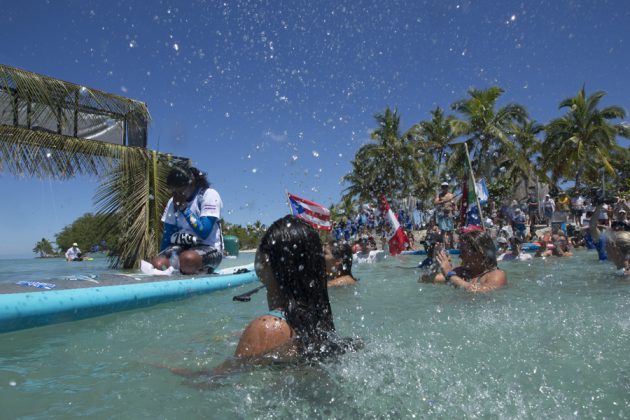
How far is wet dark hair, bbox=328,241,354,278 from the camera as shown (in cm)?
617

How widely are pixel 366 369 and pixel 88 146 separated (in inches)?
351

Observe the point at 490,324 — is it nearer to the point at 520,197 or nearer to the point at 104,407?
the point at 104,407

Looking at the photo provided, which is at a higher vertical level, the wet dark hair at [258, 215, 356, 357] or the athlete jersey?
the athlete jersey

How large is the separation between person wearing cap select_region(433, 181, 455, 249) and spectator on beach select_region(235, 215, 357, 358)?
39.3 feet

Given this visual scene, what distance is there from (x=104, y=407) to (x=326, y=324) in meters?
1.09

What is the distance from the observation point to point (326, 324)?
7.25 feet

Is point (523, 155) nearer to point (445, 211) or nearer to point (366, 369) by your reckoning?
point (445, 211)

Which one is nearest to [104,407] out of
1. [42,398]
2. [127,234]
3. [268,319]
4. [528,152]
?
[42,398]

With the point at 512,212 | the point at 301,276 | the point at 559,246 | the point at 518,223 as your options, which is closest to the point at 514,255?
the point at 559,246

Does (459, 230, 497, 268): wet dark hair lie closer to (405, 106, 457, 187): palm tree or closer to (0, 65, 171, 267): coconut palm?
(0, 65, 171, 267): coconut palm

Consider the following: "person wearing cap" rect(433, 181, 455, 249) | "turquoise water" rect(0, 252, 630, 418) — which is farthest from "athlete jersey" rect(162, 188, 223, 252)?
"person wearing cap" rect(433, 181, 455, 249)

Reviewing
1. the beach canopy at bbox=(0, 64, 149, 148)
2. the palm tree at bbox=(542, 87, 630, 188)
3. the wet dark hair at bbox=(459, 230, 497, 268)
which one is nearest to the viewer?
the wet dark hair at bbox=(459, 230, 497, 268)

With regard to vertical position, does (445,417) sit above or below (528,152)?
below

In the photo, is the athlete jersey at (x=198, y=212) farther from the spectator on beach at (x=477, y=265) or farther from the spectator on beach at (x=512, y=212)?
the spectator on beach at (x=512, y=212)
